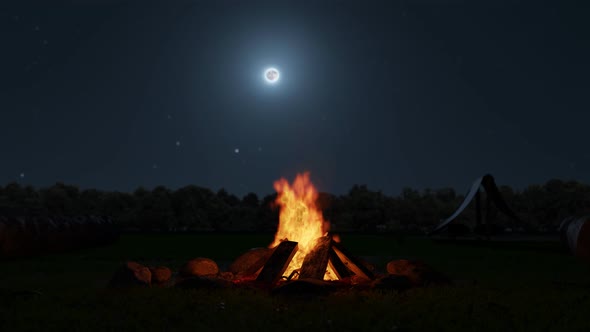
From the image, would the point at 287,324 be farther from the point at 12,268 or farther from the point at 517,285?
the point at 12,268

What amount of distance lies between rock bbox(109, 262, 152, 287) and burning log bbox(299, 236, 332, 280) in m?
3.53

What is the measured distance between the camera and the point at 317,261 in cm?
1121

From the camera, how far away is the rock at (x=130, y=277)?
35.0 ft

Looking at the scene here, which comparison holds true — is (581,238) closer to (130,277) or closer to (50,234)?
(130,277)

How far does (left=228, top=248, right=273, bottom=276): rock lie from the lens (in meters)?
12.2

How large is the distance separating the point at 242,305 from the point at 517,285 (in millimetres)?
6866

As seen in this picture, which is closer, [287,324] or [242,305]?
[287,324]

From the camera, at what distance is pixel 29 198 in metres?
66.9

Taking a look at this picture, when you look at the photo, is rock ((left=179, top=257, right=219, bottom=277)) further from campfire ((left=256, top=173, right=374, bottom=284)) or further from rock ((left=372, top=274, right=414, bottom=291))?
rock ((left=372, top=274, right=414, bottom=291))

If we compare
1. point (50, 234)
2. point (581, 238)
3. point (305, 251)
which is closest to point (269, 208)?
point (50, 234)

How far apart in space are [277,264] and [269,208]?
4963 cm

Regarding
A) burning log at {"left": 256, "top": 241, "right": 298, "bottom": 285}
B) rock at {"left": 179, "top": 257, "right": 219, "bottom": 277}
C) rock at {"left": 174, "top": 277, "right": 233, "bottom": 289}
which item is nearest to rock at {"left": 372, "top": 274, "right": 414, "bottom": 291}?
burning log at {"left": 256, "top": 241, "right": 298, "bottom": 285}

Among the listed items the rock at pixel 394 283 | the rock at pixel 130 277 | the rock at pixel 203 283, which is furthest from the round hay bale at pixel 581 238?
the rock at pixel 130 277

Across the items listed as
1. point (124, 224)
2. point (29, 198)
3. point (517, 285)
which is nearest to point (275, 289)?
point (517, 285)
